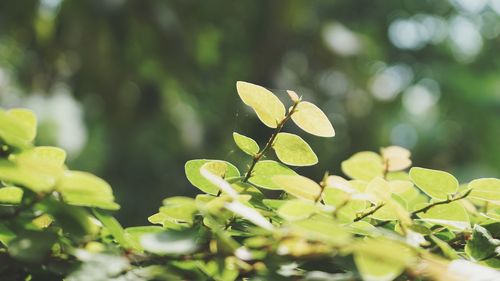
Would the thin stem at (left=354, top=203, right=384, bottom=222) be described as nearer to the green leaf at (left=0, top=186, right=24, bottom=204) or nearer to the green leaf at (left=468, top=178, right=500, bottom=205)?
the green leaf at (left=468, top=178, right=500, bottom=205)

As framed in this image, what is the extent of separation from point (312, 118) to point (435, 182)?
13 cm

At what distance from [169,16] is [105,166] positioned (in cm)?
183

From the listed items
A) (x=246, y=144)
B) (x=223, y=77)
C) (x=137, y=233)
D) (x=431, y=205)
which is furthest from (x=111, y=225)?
(x=223, y=77)

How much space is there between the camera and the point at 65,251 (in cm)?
42

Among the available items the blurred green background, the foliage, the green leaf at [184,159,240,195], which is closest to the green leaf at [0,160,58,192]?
the foliage

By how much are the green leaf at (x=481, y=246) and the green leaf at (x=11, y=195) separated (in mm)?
362

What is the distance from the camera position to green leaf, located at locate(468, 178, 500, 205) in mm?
514

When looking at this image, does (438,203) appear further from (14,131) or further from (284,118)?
(14,131)

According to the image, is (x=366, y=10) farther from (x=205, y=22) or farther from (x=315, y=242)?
(x=315, y=242)

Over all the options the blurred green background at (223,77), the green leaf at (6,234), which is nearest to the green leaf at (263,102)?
the green leaf at (6,234)

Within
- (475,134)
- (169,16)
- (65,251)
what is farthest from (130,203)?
(65,251)

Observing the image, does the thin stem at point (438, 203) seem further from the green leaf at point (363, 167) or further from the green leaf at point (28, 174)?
the green leaf at point (28, 174)

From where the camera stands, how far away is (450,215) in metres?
0.52

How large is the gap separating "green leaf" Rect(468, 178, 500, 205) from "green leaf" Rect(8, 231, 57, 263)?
0.36 metres
